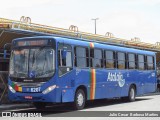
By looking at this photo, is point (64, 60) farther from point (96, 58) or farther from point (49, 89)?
point (96, 58)

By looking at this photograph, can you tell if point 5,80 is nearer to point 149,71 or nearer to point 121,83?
point 121,83

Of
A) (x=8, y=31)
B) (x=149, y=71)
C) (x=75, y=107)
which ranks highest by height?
(x=8, y=31)

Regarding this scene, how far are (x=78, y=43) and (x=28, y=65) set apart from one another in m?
2.72

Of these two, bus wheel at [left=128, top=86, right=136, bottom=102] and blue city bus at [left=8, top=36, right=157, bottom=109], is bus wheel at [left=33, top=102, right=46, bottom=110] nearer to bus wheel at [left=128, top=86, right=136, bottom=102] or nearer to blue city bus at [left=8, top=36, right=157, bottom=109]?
blue city bus at [left=8, top=36, right=157, bottom=109]

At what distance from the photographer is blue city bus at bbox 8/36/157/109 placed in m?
14.6

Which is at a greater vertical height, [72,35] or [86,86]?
[72,35]

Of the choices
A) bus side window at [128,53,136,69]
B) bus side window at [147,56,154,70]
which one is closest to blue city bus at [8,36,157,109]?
bus side window at [128,53,136,69]

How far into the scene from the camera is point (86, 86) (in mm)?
16766

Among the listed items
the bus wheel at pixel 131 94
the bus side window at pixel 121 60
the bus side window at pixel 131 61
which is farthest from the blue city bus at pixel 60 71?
the bus wheel at pixel 131 94

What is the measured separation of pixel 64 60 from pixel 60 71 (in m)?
0.58

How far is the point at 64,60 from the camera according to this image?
15289 mm

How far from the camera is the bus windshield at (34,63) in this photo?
14.7 meters

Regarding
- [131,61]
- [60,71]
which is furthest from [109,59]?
[60,71]

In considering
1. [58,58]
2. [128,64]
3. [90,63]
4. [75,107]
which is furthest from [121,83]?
[58,58]
